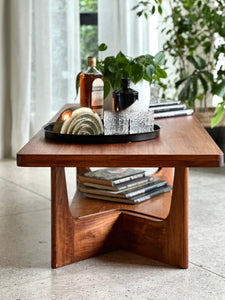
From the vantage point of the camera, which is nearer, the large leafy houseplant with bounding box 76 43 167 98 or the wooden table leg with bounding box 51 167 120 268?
the wooden table leg with bounding box 51 167 120 268

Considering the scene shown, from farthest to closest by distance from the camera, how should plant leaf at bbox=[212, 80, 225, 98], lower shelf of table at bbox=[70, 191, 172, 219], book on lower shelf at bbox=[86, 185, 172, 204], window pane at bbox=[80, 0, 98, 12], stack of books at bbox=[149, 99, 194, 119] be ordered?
1. window pane at bbox=[80, 0, 98, 12]
2. plant leaf at bbox=[212, 80, 225, 98]
3. stack of books at bbox=[149, 99, 194, 119]
4. book on lower shelf at bbox=[86, 185, 172, 204]
5. lower shelf of table at bbox=[70, 191, 172, 219]

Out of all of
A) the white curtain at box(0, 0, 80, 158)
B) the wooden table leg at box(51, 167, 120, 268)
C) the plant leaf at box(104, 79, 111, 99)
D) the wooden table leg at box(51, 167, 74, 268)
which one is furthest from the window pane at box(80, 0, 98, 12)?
the wooden table leg at box(51, 167, 74, 268)

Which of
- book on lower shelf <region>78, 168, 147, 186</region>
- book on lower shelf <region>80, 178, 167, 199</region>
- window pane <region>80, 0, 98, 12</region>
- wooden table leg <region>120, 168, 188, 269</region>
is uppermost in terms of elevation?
window pane <region>80, 0, 98, 12</region>

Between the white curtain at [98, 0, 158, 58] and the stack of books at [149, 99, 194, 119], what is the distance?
1.53 m

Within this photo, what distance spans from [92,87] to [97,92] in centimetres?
3

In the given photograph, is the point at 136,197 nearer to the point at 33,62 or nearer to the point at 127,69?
the point at 127,69

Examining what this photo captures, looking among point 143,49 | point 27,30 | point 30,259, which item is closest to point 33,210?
point 30,259

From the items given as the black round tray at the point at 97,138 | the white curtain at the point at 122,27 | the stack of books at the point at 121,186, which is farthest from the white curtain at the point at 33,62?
the black round tray at the point at 97,138

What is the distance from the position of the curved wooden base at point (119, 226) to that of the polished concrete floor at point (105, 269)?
4 centimetres

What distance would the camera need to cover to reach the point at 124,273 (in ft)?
6.03

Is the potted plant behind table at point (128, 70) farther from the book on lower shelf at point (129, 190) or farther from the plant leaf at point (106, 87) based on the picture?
the book on lower shelf at point (129, 190)

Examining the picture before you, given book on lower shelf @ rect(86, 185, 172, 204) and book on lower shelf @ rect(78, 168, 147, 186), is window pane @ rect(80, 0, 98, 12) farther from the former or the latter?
book on lower shelf @ rect(86, 185, 172, 204)

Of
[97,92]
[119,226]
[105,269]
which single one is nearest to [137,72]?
[97,92]

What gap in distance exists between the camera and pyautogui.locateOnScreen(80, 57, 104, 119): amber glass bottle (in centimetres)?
204
